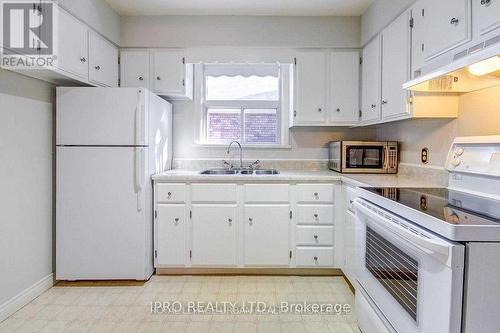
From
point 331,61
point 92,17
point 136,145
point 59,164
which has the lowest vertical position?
point 59,164

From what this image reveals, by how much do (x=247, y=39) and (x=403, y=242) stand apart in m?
2.48

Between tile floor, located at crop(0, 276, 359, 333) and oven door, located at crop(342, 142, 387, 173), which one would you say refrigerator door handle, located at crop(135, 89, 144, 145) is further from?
oven door, located at crop(342, 142, 387, 173)

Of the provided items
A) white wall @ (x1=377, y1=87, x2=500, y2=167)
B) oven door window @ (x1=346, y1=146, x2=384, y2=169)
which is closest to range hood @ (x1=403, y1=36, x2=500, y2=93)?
white wall @ (x1=377, y1=87, x2=500, y2=167)

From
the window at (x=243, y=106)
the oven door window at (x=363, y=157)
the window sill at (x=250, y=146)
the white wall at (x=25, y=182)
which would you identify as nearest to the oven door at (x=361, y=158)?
the oven door window at (x=363, y=157)

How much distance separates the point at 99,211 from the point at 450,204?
2443mm

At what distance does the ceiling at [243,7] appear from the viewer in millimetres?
2809

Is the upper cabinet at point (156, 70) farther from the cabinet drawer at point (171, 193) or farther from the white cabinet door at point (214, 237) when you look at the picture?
the white cabinet door at point (214, 237)

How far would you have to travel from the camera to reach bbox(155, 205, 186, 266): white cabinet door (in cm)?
274

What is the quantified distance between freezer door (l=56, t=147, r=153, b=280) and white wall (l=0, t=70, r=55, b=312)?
9 cm

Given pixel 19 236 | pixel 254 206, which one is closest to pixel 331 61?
pixel 254 206

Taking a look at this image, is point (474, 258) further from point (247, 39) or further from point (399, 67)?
point (247, 39)

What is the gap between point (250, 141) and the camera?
11.5 ft

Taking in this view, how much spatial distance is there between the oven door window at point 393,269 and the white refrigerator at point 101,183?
1.80 m

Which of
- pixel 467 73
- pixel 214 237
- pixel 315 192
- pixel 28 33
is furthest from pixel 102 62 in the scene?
pixel 467 73
